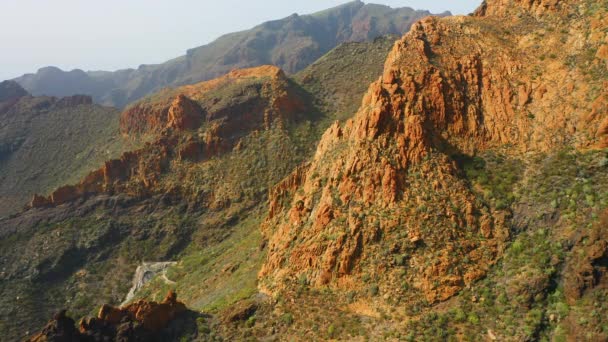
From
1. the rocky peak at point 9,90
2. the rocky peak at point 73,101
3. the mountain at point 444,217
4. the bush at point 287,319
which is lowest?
the bush at point 287,319

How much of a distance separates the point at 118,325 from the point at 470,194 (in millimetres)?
20859

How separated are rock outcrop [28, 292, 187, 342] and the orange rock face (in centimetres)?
622

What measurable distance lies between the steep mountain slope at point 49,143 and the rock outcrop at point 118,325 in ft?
143

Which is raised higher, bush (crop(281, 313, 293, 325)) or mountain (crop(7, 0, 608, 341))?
mountain (crop(7, 0, 608, 341))

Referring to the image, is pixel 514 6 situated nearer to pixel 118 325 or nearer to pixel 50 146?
pixel 118 325

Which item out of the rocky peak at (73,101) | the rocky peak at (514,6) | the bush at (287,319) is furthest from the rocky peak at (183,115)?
the bush at (287,319)

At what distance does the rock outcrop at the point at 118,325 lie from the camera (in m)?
25.0

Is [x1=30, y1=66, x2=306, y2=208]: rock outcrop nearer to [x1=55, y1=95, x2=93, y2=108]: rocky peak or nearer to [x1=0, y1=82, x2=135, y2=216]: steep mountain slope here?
[x1=0, y1=82, x2=135, y2=216]: steep mountain slope

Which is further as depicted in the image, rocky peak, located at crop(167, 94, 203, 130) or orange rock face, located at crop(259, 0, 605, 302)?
rocky peak, located at crop(167, 94, 203, 130)

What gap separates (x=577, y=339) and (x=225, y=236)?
39.0 m

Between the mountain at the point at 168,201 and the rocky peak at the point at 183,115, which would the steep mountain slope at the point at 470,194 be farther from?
the rocky peak at the point at 183,115

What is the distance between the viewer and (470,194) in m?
28.2

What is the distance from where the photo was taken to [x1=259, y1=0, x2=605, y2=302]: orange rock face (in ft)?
86.6

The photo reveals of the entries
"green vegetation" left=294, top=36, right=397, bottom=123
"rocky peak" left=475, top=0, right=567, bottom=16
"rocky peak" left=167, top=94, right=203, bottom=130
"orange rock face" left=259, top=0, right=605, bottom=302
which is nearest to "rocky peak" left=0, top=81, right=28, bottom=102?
"rocky peak" left=167, top=94, right=203, bottom=130
